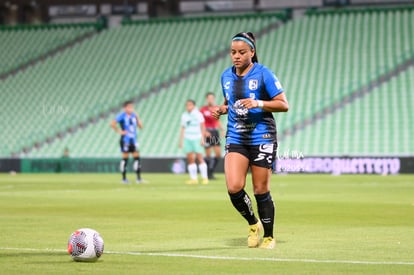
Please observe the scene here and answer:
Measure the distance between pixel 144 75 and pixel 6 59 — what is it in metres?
8.46

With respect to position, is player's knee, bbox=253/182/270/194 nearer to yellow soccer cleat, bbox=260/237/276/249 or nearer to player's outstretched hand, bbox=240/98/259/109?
yellow soccer cleat, bbox=260/237/276/249

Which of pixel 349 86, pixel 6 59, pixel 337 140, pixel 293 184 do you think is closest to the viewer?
pixel 293 184

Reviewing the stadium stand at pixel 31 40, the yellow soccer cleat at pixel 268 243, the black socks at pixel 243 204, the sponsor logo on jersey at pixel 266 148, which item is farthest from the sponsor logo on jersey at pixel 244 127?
the stadium stand at pixel 31 40

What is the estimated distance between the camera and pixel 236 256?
34.1 feet

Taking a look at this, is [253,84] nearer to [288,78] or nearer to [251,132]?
[251,132]

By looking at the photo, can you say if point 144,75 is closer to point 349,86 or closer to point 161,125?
point 161,125

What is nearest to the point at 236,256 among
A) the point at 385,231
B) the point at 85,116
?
the point at 385,231

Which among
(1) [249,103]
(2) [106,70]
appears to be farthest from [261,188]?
(2) [106,70]

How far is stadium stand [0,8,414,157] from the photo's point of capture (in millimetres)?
39656

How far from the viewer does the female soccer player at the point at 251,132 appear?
454 inches

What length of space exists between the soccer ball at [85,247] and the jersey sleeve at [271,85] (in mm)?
2903

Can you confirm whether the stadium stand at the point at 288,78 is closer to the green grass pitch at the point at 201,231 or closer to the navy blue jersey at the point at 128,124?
the navy blue jersey at the point at 128,124

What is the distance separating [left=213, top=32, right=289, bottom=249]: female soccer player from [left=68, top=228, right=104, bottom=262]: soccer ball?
2224 mm

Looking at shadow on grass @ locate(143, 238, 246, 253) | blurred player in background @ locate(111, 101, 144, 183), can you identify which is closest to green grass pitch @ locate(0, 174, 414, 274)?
shadow on grass @ locate(143, 238, 246, 253)
